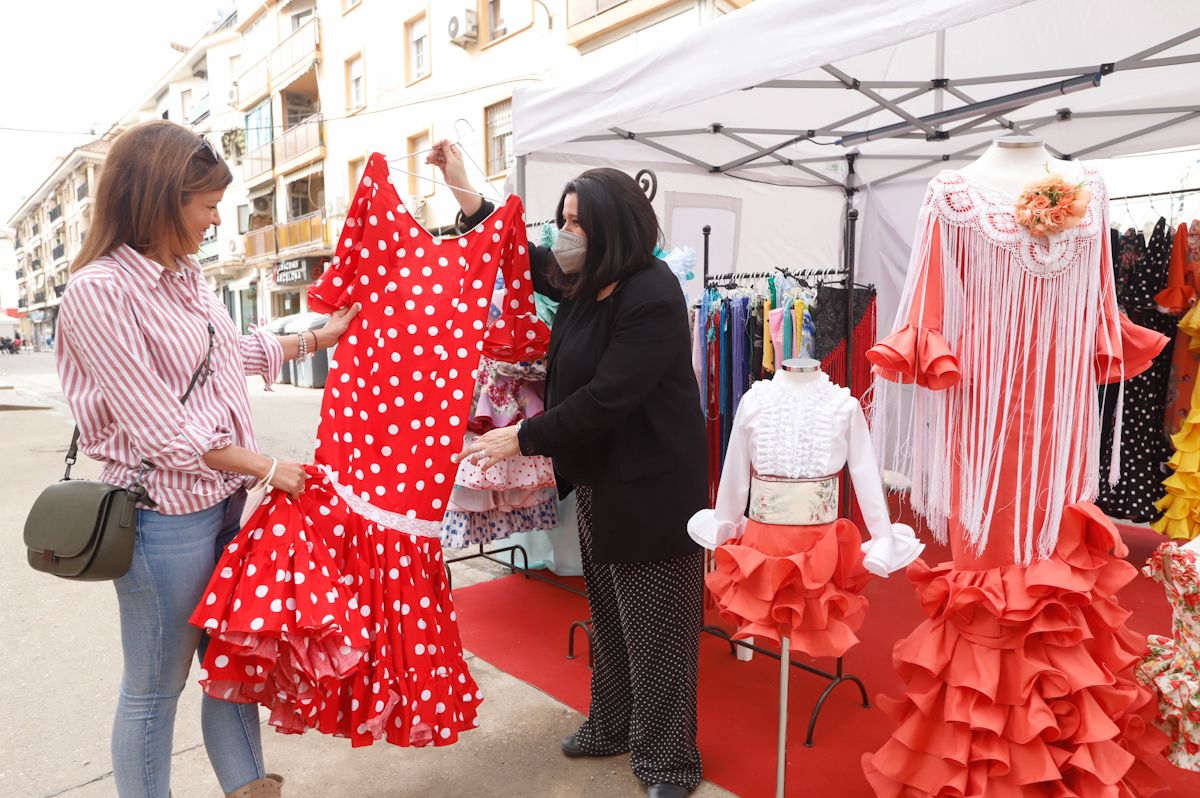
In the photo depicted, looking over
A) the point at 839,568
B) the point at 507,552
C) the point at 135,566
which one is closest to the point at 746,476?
the point at 839,568

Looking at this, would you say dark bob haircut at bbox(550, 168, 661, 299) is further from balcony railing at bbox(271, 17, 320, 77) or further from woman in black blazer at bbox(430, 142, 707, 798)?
balcony railing at bbox(271, 17, 320, 77)

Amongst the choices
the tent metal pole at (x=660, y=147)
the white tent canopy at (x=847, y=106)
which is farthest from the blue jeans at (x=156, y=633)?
the tent metal pole at (x=660, y=147)

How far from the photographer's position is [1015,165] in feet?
6.33

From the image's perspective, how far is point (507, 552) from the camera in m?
4.80

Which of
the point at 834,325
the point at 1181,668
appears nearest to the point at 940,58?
the point at 834,325

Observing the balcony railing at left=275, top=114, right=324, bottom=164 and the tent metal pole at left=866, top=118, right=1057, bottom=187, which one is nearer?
the tent metal pole at left=866, top=118, right=1057, bottom=187

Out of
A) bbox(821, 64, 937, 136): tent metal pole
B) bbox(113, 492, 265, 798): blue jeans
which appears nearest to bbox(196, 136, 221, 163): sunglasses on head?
bbox(113, 492, 265, 798): blue jeans

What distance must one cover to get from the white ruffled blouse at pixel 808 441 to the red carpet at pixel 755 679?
2.87 feet

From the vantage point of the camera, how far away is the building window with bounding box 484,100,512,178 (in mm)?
13195

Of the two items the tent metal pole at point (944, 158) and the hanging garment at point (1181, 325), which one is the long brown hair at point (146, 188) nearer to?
the hanging garment at point (1181, 325)

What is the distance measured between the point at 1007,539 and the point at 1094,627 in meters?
0.30

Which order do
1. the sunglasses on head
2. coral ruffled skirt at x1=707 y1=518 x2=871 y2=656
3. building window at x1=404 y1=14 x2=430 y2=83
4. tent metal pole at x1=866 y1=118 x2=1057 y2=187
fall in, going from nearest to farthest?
the sunglasses on head
coral ruffled skirt at x1=707 y1=518 x2=871 y2=656
tent metal pole at x1=866 y1=118 x2=1057 y2=187
building window at x1=404 y1=14 x2=430 y2=83

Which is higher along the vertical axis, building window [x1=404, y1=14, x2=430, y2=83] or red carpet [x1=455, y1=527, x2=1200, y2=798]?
building window [x1=404, y1=14, x2=430, y2=83]

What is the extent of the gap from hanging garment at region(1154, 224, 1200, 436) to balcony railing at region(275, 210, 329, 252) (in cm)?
1854
